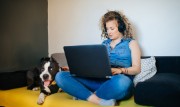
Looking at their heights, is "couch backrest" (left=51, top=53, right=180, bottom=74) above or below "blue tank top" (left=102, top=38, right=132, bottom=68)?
below

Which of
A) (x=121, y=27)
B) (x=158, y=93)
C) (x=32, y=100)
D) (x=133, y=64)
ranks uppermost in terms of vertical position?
(x=121, y=27)

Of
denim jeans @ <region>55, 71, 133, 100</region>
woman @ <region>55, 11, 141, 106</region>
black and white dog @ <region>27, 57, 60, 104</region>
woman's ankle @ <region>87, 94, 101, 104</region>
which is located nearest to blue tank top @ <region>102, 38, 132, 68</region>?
woman @ <region>55, 11, 141, 106</region>

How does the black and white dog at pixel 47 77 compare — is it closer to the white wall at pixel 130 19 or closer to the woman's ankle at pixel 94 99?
the woman's ankle at pixel 94 99

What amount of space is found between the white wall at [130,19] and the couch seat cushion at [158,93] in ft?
2.61

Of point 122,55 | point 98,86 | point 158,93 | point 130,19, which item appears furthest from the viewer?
point 130,19

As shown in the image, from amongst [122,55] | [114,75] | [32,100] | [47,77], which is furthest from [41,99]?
[122,55]

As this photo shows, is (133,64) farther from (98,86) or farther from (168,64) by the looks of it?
(168,64)

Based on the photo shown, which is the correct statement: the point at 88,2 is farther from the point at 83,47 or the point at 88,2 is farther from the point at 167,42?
the point at 83,47

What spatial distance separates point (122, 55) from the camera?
76.4 inches

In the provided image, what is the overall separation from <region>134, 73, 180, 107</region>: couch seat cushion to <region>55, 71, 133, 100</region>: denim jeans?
112mm

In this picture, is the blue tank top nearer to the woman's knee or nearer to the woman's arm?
the woman's arm

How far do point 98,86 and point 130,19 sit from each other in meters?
0.92

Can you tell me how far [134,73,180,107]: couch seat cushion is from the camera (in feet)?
4.61

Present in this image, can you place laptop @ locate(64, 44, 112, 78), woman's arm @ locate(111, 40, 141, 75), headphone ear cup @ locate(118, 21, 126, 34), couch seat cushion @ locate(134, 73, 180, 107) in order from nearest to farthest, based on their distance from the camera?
couch seat cushion @ locate(134, 73, 180, 107)
laptop @ locate(64, 44, 112, 78)
woman's arm @ locate(111, 40, 141, 75)
headphone ear cup @ locate(118, 21, 126, 34)
